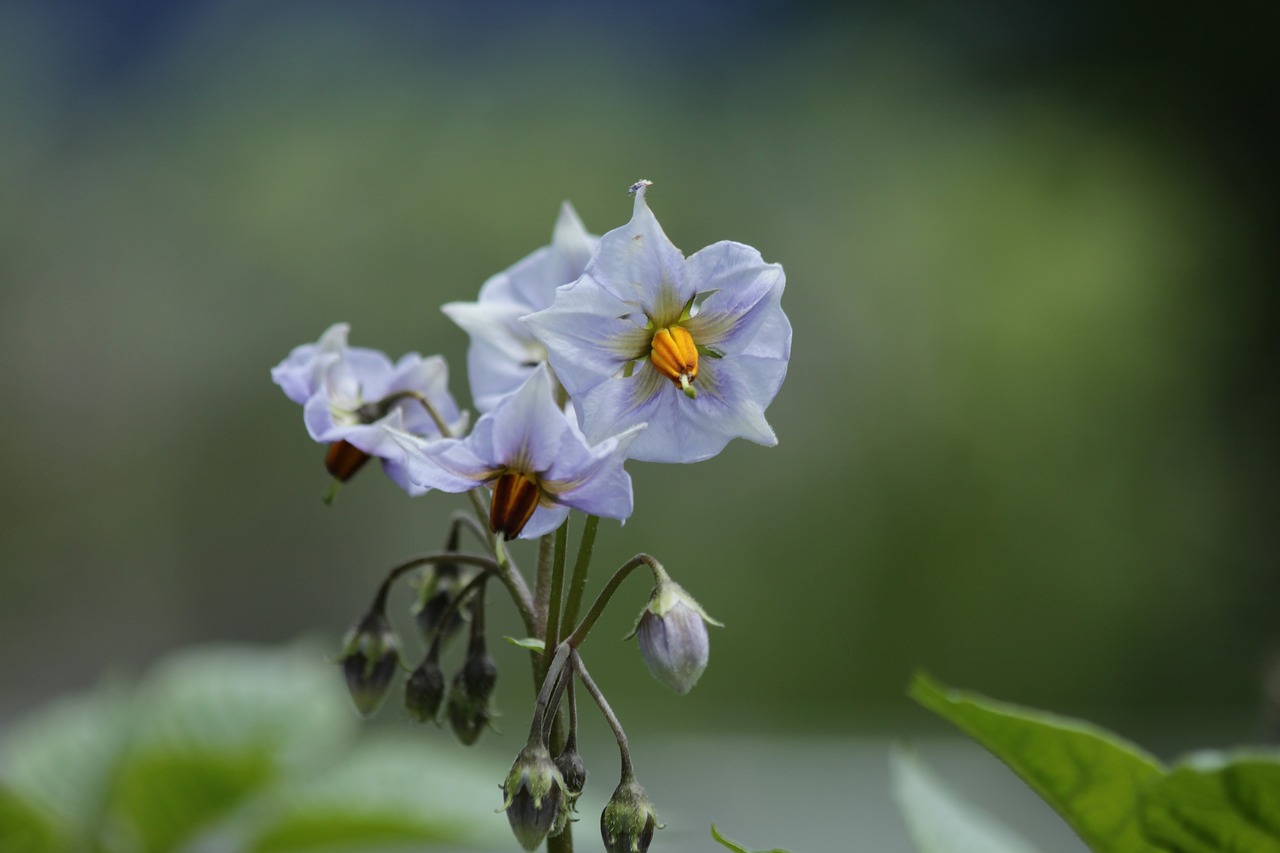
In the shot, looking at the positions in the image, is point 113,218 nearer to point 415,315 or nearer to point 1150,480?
point 415,315

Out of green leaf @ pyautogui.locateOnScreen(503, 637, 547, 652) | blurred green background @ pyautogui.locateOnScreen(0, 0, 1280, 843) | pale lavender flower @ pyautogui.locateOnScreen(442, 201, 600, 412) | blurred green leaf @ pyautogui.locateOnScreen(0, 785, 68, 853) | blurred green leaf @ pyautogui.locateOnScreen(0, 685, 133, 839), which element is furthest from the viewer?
blurred green background @ pyautogui.locateOnScreen(0, 0, 1280, 843)

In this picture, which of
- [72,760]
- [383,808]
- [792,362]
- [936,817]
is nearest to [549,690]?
[936,817]

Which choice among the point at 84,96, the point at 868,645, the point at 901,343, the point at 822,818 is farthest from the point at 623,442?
the point at 84,96

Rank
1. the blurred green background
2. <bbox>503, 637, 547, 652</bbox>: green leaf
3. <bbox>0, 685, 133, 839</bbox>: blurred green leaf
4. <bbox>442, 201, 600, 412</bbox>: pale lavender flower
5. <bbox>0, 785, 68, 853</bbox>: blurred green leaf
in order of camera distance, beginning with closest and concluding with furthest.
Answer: <bbox>503, 637, 547, 652</bbox>: green leaf → <bbox>442, 201, 600, 412</bbox>: pale lavender flower → <bbox>0, 785, 68, 853</bbox>: blurred green leaf → <bbox>0, 685, 133, 839</bbox>: blurred green leaf → the blurred green background

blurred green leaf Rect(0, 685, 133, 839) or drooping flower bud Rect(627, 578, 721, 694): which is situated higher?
drooping flower bud Rect(627, 578, 721, 694)

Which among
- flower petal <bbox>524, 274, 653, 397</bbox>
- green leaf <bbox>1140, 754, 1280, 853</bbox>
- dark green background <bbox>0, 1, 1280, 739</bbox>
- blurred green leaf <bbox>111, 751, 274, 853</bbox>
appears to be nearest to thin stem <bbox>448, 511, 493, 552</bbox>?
flower petal <bbox>524, 274, 653, 397</bbox>

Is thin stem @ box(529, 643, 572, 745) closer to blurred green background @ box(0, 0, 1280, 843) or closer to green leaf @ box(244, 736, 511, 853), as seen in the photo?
green leaf @ box(244, 736, 511, 853)

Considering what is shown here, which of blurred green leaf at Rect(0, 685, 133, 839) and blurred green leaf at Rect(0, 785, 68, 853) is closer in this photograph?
blurred green leaf at Rect(0, 785, 68, 853)
